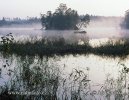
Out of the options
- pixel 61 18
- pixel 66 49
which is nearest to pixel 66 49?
pixel 66 49

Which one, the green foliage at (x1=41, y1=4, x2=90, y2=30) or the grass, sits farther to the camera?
the green foliage at (x1=41, y1=4, x2=90, y2=30)

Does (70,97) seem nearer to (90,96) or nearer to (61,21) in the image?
(90,96)

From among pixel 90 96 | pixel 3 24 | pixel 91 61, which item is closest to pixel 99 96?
pixel 90 96

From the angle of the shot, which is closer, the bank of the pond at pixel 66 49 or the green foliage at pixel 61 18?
the bank of the pond at pixel 66 49

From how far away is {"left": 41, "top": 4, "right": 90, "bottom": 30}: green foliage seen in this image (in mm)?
89375

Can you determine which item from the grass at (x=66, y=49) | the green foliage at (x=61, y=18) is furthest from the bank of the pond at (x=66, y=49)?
the green foliage at (x=61, y=18)

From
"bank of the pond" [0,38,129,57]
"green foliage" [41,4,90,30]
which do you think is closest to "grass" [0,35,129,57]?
"bank of the pond" [0,38,129,57]

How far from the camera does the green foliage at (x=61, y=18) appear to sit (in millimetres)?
89375

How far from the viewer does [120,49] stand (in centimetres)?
2781

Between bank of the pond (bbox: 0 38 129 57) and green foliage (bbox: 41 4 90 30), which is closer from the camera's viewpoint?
bank of the pond (bbox: 0 38 129 57)

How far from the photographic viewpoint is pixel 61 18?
89.1 metres

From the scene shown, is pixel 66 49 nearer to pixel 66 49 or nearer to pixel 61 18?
pixel 66 49

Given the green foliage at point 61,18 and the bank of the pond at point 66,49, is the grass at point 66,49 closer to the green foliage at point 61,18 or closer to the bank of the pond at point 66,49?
the bank of the pond at point 66,49

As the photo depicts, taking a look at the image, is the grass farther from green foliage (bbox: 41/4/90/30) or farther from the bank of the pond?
green foliage (bbox: 41/4/90/30)
